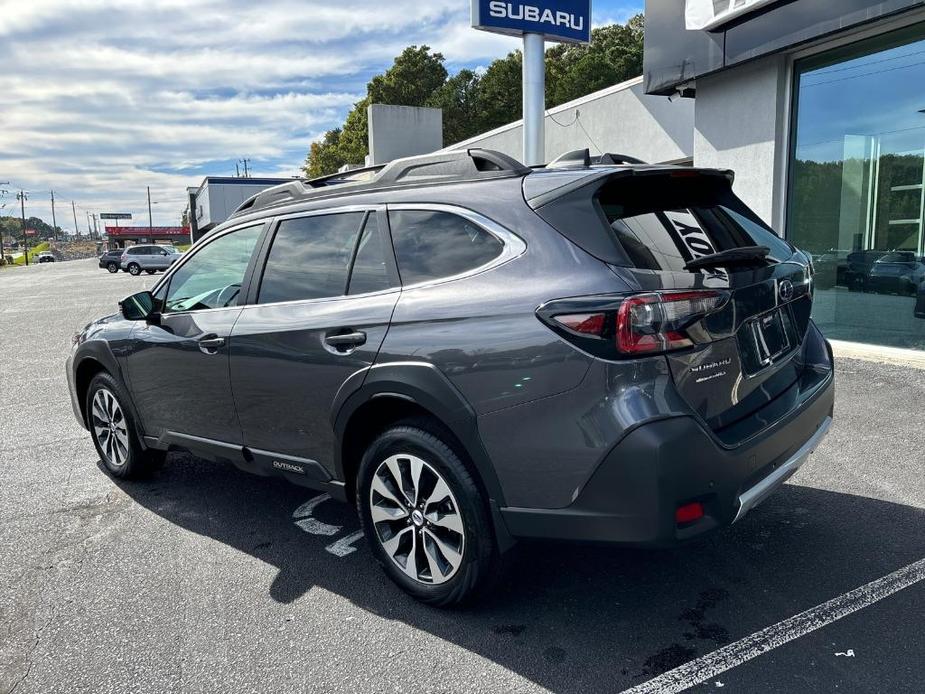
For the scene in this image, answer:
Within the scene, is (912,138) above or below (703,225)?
above

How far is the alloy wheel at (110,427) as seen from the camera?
496 cm

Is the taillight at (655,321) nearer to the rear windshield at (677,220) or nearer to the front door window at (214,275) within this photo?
the rear windshield at (677,220)

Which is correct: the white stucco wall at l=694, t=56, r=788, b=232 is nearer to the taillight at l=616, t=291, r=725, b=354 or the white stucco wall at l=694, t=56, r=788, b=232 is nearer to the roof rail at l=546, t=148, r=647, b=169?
the roof rail at l=546, t=148, r=647, b=169

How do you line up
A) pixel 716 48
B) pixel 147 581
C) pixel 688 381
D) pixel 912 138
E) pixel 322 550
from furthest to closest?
1. pixel 716 48
2. pixel 912 138
3. pixel 322 550
4. pixel 147 581
5. pixel 688 381

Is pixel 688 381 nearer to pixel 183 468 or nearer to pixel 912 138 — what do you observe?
pixel 183 468

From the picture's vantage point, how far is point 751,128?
973 cm

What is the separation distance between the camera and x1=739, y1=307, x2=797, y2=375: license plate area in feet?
9.74

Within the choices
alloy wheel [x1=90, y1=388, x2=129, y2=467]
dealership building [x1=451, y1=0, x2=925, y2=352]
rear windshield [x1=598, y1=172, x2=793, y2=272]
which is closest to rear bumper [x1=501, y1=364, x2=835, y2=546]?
rear windshield [x1=598, y1=172, x2=793, y2=272]

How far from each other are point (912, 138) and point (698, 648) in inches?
299

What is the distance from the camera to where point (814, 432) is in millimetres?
3350

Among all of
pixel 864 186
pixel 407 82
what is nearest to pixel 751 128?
pixel 864 186

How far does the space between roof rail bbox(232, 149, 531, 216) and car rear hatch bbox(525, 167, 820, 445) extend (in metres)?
0.25

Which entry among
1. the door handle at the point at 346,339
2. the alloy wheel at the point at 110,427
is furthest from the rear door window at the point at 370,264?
the alloy wheel at the point at 110,427

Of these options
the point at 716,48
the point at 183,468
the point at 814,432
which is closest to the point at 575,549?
the point at 814,432
